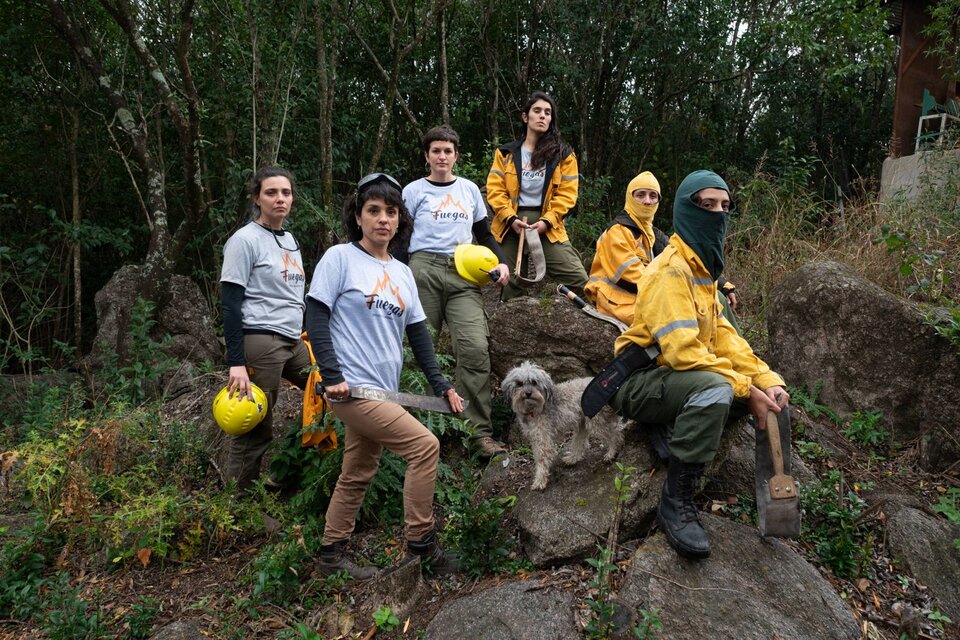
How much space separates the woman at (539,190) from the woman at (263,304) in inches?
79.2

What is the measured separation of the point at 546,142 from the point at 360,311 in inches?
115

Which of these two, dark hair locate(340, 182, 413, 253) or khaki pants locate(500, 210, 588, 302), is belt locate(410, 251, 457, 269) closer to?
khaki pants locate(500, 210, 588, 302)

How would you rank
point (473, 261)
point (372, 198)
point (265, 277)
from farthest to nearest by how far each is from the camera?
point (473, 261), point (265, 277), point (372, 198)

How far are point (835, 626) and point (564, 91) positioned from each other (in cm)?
1096

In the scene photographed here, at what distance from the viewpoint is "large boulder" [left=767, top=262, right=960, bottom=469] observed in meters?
4.95

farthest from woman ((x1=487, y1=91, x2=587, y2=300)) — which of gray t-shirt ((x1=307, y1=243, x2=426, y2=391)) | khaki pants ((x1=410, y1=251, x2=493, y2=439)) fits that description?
gray t-shirt ((x1=307, y1=243, x2=426, y2=391))

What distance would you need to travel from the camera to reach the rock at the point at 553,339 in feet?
18.9

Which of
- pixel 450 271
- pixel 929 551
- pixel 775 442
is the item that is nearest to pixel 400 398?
pixel 450 271

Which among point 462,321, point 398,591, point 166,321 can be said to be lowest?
point 398,591

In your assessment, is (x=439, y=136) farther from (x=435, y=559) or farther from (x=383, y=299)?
(x=435, y=559)

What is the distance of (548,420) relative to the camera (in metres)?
3.97

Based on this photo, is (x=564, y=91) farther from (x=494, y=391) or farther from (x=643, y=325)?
(x=643, y=325)

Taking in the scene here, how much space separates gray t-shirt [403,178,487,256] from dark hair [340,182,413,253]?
1.01m

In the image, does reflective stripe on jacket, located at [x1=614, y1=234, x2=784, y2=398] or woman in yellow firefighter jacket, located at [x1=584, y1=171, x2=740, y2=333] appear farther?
woman in yellow firefighter jacket, located at [x1=584, y1=171, x2=740, y2=333]
